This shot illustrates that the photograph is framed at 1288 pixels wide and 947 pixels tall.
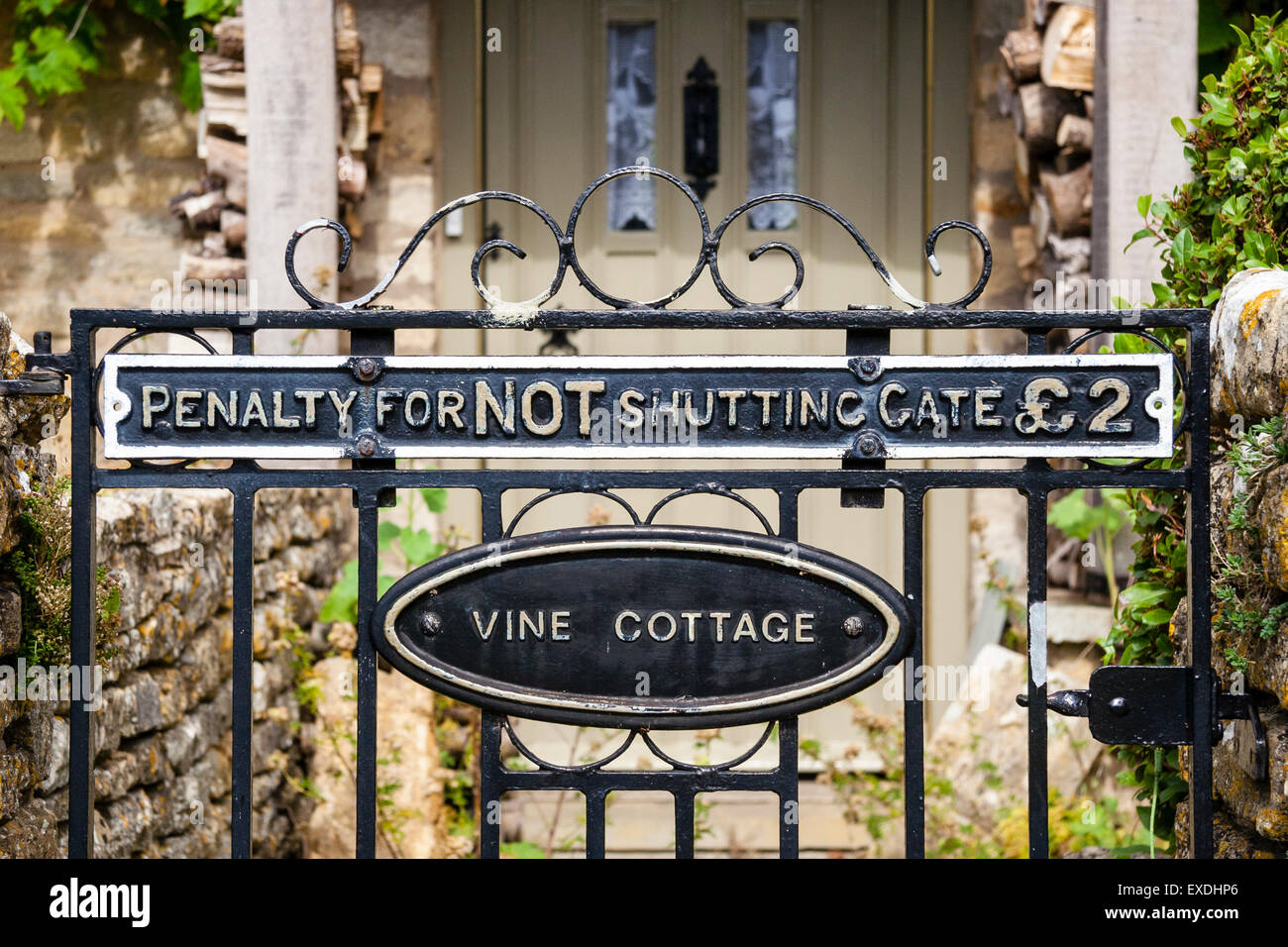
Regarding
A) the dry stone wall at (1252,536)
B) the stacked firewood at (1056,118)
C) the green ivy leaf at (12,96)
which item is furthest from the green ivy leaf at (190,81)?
the dry stone wall at (1252,536)

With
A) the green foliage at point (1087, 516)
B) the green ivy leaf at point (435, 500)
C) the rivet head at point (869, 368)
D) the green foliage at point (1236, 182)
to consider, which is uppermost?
the green foliage at point (1236, 182)

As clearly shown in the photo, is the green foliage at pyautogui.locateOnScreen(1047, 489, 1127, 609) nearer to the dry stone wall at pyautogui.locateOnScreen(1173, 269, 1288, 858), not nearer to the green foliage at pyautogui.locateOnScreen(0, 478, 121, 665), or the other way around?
the dry stone wall at pyautogui.locateOnScreen(1173, 269, 1288, 858)

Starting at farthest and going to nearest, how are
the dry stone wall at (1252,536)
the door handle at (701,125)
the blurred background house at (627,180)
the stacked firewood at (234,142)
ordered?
the door handle at (701,125) → the blurred background house at (627,180) → the stacked firewood at (234,142) → the dry stone wall at (1252,536)

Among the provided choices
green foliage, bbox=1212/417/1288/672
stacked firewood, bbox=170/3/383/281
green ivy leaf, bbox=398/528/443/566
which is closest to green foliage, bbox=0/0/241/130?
stacked firewood, bbox=170/3/383/281

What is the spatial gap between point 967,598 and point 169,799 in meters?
2.84

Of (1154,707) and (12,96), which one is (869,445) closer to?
(1154,707)

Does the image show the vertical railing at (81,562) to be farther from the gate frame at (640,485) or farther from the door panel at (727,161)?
the door panel at (727,161)

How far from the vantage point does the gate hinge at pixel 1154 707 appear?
203 cm

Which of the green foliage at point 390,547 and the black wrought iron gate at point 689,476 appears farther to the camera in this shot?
the green foliage at point 390,547

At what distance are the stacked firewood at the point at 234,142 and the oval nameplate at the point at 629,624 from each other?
2.53m

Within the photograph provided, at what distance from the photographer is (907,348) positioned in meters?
4.59

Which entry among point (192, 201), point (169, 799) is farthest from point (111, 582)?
point (192, 201)

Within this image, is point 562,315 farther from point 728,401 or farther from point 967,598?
point 967,598

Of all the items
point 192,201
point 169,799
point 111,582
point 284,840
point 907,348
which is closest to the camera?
point 111,582
